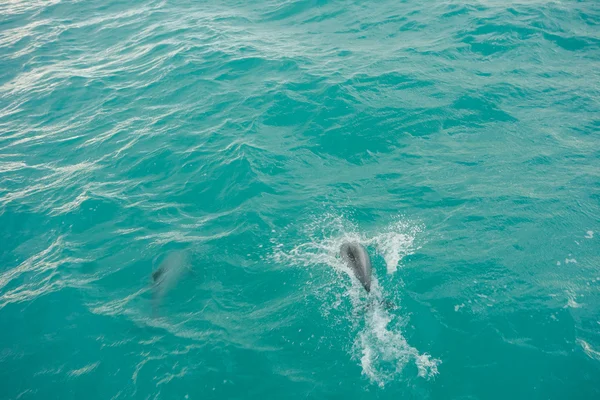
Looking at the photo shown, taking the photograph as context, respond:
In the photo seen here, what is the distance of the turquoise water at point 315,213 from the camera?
40.5ft

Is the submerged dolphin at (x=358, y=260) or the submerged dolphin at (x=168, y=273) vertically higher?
the submerged dolphin at (x=168, y=273)

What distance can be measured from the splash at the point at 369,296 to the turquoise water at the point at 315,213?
7 centimetres

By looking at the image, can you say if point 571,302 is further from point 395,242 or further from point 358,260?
point 358,260

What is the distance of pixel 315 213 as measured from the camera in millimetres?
17219

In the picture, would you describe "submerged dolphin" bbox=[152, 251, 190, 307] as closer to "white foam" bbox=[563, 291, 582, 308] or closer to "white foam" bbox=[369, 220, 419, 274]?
"white foam" bbox=[369, 220, 419, 274]

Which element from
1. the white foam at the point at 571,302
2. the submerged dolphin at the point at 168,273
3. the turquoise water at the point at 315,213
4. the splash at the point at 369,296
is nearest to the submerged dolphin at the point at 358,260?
the splash at the point at 369,296

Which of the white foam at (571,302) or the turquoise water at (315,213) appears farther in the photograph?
the white foam at (571,302)

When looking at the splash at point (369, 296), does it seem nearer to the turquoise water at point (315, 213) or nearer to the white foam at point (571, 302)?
the turquoise water at point (315, 213)

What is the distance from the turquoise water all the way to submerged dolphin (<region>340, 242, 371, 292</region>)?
46cm

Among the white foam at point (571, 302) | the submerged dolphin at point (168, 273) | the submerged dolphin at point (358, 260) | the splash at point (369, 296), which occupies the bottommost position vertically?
the white foam at point (571, 302)

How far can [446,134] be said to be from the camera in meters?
20.3

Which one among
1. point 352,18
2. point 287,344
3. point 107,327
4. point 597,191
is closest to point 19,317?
point 107,327

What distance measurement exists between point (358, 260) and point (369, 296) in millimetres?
1469

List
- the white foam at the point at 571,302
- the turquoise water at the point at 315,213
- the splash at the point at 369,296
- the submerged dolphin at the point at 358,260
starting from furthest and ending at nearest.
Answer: the submerged dolphin at the point at 358,260, the white foam at the point at 571,302, the turquoise water at the point at 315,213, the splash at the point at 369,296
